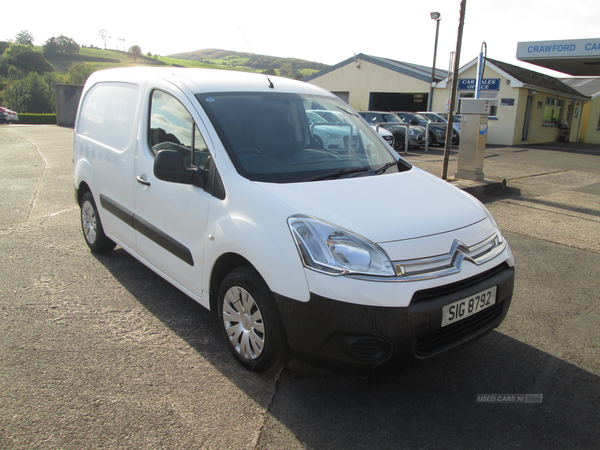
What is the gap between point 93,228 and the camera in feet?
15.2

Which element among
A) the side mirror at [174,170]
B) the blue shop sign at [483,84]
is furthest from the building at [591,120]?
the side mirror at [174,170]

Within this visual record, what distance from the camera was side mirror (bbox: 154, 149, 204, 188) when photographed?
2768 mm

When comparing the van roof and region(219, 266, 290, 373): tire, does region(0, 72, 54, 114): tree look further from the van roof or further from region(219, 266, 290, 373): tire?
region(219, 266, 290, 373): tire

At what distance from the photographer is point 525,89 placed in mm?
23031

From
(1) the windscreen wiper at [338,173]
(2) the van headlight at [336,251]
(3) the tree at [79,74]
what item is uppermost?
(3) the tree at [79,74]

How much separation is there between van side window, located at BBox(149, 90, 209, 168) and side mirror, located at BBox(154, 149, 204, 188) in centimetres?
14

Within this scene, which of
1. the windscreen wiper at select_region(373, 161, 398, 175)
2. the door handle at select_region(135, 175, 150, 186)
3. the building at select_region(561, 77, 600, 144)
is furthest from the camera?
the building at select_region(561, 77, 600, 144)

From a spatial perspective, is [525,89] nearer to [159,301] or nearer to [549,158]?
[549,158]

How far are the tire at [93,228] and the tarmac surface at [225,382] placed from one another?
0.67 ft

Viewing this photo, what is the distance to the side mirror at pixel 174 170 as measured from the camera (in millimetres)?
2768

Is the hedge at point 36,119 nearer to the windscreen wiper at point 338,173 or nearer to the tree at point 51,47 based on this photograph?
the windscreen wiper at point 338,173

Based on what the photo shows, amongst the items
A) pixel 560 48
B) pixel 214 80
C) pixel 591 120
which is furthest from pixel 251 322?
pixel 591 120

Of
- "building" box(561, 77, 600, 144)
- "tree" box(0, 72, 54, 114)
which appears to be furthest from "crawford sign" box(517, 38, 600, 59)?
"tree" box(0, 72, 54, 114)

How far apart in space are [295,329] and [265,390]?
532 millimetres
